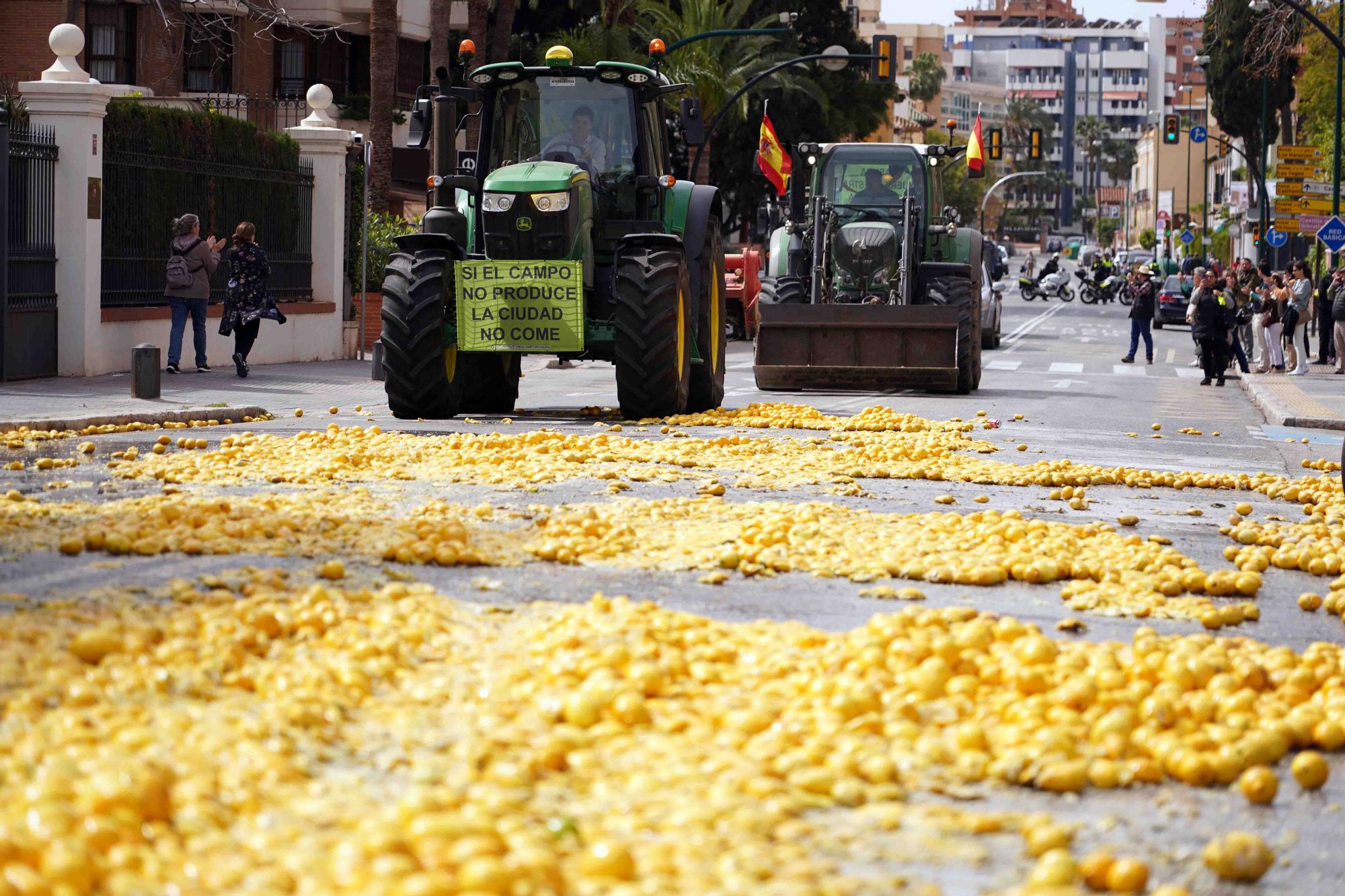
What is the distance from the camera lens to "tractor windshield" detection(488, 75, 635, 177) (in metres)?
16.3

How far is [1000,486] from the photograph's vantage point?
11328 mm

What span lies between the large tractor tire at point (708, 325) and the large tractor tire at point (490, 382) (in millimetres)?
1781

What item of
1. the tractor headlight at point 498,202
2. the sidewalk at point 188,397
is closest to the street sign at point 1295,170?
the sidewalk at point 188,397

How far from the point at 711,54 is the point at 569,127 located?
31.4 metres

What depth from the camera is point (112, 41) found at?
123ft

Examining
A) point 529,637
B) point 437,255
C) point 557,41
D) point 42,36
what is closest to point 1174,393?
point 437,255

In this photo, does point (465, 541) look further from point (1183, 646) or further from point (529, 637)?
point (1183, 646)

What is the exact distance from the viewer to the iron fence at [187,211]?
20984 millimetres

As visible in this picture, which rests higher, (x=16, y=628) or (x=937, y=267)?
(x=937, y=267)

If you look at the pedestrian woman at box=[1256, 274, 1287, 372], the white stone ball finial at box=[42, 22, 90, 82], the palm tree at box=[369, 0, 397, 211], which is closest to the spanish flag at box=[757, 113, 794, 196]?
the palm tree at box=[369, 0, 397, 211]

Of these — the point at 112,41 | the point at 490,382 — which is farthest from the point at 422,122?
the point at 112,41

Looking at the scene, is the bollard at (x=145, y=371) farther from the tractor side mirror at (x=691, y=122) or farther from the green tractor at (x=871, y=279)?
the green tractor at (x=871, y=279)

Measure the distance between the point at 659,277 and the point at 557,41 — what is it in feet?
110

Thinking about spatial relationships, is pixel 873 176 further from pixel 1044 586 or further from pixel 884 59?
pixel 1044 586
